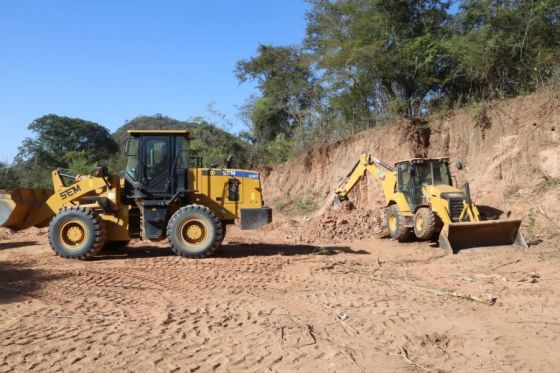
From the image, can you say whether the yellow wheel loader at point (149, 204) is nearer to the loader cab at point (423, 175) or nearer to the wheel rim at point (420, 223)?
the wheel rim at point (420, 223)

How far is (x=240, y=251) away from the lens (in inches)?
433

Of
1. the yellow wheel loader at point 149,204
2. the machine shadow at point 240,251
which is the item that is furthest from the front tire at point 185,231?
the machine shadow at point 240,251

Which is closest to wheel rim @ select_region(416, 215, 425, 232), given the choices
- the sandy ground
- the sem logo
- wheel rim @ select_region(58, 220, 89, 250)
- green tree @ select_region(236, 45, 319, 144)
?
the sandy ground

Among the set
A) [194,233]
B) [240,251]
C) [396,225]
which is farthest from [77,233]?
[396,225]

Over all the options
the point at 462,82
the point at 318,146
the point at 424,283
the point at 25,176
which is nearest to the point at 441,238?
the point at 424,283

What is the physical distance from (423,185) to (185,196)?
6278 millimetres

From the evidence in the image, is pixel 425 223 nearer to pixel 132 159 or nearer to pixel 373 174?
pixel 373 174

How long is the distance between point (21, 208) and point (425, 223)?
9436mm

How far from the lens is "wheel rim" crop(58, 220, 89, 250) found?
31.0 feet

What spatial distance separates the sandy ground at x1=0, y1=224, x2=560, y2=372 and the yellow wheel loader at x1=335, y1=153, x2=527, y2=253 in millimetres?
783

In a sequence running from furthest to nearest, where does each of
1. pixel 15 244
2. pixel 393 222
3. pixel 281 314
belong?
1. pixel 393 222
2. pixel 15 244
3. pixel 281 314

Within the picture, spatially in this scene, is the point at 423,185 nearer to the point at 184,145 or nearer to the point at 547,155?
the point at 547,155

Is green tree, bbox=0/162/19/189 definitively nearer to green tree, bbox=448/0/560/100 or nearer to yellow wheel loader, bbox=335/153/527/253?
yellow wheel loader, bbox=335/153/527/253

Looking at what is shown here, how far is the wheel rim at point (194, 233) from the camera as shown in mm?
9594
